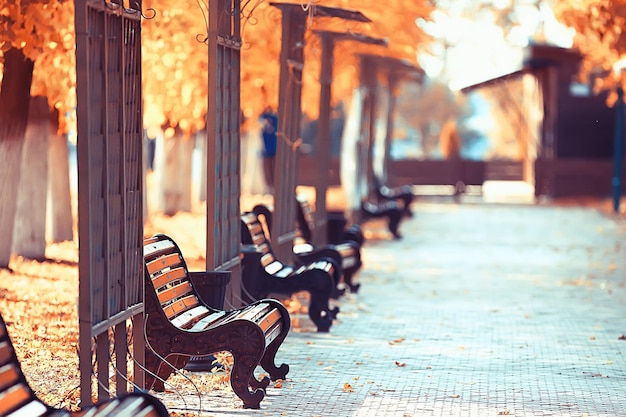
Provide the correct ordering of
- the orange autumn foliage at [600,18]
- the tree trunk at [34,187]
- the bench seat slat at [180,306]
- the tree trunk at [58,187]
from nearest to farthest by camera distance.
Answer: the bench seat slat at [180,306], the tree trunk at [34,187], the orange autumn foliage at [600,18], the tree trunk at [58,187]

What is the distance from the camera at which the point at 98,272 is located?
6.20 m

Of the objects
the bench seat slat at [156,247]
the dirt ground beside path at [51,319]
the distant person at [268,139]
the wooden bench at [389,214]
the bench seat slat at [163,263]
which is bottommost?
the dirt ground beside path at [51,319]

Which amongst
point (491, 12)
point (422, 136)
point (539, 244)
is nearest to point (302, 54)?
point (539, 244)

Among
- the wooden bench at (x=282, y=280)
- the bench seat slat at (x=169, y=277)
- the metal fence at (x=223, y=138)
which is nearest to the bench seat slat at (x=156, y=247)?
the bench seat slat at (x=169, y=277)

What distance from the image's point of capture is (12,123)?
40.8ft

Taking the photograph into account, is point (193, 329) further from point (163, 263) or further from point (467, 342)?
point (467, 342)

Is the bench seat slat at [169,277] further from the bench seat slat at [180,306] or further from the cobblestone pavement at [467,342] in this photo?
the cobblestone pavement at [467,342]

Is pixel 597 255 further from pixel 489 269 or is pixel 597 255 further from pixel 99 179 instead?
pixel 99 179

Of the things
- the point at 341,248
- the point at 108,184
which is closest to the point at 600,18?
the point at 341,248

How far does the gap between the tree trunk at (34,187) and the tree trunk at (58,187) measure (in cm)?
67

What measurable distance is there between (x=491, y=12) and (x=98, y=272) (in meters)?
28.5

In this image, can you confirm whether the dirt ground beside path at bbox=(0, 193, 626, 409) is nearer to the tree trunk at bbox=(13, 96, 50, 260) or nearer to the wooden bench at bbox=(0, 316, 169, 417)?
the tree trunk at bbox=(13, 96, 50, 260)

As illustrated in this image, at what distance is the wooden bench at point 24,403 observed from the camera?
5.39 meters

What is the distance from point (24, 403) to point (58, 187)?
11.0m
